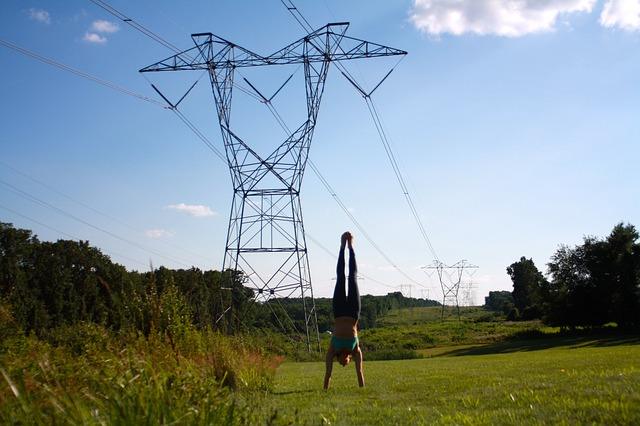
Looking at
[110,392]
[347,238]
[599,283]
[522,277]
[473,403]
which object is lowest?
[473,403]

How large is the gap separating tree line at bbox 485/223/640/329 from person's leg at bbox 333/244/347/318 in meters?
58.8

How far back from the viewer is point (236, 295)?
3011 centimetres

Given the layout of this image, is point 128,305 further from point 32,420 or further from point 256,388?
point 32,420

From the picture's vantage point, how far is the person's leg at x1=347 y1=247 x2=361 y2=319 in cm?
972

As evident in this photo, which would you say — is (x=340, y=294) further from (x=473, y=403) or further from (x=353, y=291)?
(x=473, y=403)

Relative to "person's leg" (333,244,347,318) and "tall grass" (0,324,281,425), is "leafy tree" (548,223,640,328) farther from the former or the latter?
"tall grass" (0,324,281,425)

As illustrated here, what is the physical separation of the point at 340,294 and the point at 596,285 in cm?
6516

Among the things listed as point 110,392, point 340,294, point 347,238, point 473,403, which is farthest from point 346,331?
point 110,392

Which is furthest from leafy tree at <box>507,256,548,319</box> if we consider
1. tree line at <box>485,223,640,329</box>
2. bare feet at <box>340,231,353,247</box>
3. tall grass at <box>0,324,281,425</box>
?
tall grass at <box>0,324,281,425</box>

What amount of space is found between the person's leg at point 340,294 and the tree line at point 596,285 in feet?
193

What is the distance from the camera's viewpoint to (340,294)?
32.5 ft

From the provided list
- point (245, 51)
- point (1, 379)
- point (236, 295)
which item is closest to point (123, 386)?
point (1, 379)

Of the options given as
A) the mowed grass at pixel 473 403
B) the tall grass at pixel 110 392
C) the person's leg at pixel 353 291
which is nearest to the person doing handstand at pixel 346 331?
the person's leg at pixel 353 291

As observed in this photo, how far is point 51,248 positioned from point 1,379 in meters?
54.3
